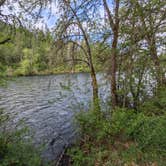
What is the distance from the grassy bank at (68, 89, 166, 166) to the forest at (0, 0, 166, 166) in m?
0.02

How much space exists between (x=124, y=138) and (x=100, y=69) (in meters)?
2.79

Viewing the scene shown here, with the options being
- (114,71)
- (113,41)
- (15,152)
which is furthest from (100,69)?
(15,152)

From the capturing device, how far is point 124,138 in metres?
4.76

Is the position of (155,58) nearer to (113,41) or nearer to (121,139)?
(113,41)

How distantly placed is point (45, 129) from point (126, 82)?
3829 millimetres

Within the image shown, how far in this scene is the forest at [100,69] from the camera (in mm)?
4281

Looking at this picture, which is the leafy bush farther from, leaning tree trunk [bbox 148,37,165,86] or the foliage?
leaning tree trunk [bbox 148,37,165,86]

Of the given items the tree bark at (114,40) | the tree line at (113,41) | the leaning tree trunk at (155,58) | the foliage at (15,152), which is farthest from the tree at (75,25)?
the foliage at (15,152)

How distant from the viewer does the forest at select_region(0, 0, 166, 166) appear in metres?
4.28

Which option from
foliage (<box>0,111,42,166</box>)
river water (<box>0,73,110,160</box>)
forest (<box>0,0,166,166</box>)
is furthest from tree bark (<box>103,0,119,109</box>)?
foliage (<box>0,111,42,166</box>)

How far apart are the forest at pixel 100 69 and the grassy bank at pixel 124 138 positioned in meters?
0.02

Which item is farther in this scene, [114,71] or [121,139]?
[114,71]

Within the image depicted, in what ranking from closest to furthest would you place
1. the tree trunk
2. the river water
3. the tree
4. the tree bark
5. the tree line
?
the tree line
the tree bark
the tree trunk
the tree
the river water

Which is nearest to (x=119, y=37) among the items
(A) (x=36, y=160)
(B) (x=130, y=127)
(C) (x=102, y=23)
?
(C) (x=102, y=23)
